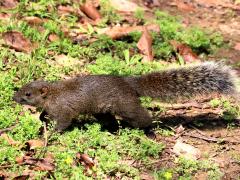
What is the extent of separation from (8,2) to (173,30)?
2.89 metres

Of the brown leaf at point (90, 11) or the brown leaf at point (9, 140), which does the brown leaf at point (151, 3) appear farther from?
the brown leaf at point (9, 140)

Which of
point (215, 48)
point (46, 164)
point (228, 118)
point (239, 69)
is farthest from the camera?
point (215, 48)

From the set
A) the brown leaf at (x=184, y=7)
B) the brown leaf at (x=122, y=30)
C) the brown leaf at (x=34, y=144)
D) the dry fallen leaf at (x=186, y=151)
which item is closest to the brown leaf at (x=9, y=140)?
the brown leaf at (x=34, y=144)

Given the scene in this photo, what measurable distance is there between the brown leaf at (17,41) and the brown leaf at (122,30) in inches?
58.0

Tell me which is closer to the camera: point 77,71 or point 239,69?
point 77,71

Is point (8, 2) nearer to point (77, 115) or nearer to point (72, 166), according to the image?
point (77, 115)

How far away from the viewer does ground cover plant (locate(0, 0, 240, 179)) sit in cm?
A: 603

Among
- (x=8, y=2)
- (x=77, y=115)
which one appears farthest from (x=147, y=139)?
(x=8, y=2)

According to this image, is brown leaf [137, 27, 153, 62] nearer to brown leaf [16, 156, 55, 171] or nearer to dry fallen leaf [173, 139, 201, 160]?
dry fallen leaf [173, 139, 201, 160]

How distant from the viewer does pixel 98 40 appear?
9.01m

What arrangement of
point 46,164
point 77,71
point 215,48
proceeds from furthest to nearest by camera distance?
point 215,48 → point 77,71 → point 46,164

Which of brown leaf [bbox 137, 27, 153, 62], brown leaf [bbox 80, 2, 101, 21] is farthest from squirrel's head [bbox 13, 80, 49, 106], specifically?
brown leaf [bbox 80, 2, 101, 21]

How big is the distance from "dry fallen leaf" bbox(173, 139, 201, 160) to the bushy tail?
23.0 inches

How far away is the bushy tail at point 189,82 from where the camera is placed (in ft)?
21.7
